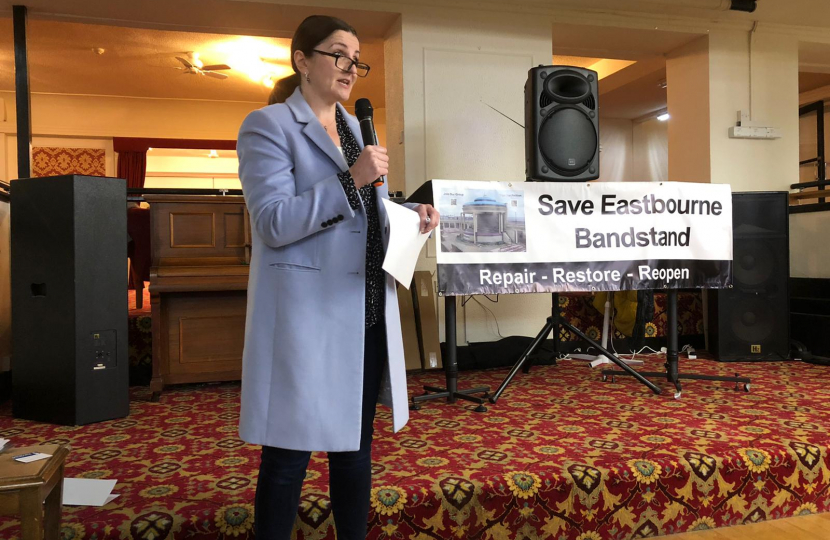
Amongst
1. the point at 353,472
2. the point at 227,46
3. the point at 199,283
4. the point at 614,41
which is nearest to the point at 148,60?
the point at 227,46

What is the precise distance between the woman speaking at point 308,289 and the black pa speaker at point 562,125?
199 cm

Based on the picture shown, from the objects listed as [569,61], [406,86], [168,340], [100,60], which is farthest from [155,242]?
[569,61]

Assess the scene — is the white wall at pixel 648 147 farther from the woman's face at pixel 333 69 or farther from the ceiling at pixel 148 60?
the woman's face at pixel 333 69

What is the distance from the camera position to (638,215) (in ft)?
10.1

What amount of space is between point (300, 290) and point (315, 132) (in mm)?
314

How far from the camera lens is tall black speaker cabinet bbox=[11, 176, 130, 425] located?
9.25 ft

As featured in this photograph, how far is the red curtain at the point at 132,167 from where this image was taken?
8.76 m

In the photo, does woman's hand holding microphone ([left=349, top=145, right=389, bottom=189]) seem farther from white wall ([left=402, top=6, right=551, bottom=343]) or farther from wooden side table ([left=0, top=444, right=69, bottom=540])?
white wall ([left=402, top=6, right=551, bottom=343])

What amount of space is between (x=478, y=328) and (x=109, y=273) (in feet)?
7.92

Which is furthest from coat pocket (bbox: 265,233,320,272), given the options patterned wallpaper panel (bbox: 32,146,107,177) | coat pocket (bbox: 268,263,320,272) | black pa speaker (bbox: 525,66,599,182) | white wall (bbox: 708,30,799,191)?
patterned wallpaper panel (bbox: 32,146,107,177)

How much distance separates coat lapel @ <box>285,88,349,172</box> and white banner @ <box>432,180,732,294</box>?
5.08 ft

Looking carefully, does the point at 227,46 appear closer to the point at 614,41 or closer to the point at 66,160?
the point at 66,160

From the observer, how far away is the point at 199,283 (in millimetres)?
3418

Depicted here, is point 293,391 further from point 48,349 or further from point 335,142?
point 48,349
